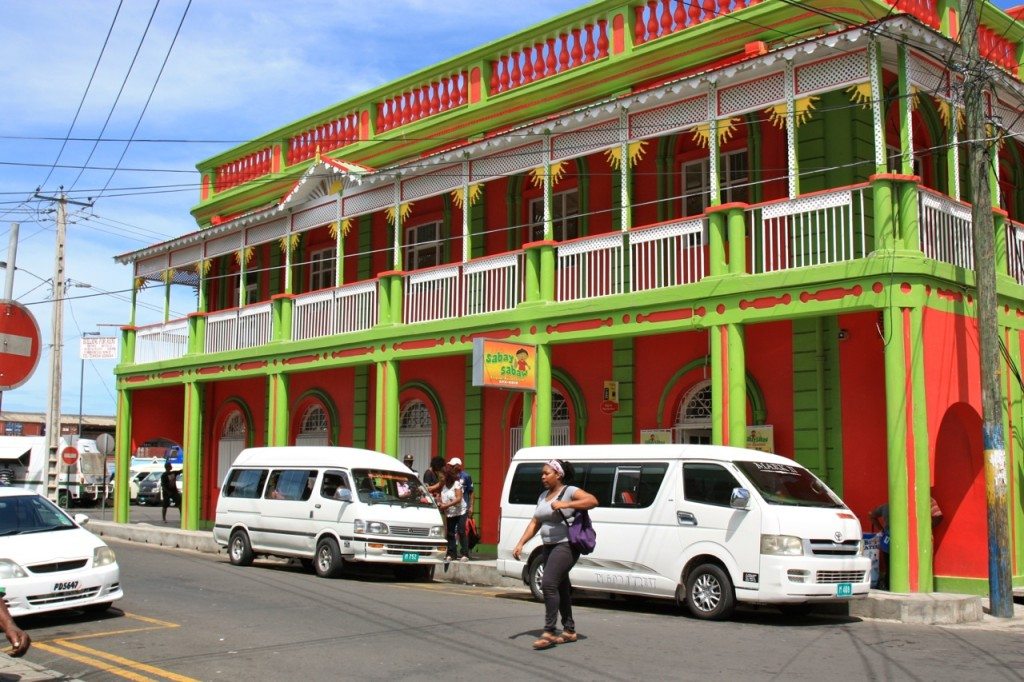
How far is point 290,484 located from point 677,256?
7.10 metres

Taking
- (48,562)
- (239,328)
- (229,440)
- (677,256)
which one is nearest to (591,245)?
(677,256)

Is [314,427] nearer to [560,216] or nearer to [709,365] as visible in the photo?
[560,216]

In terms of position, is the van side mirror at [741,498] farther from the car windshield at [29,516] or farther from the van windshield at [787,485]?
the car windshield at [29,516]

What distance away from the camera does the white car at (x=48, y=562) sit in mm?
10633

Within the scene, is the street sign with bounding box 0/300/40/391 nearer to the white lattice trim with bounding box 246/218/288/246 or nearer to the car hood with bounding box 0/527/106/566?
the car hood with bounding box 0/527/106/566

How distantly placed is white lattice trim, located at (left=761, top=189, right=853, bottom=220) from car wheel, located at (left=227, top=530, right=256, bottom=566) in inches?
393

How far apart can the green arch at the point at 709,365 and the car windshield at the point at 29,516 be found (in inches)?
368

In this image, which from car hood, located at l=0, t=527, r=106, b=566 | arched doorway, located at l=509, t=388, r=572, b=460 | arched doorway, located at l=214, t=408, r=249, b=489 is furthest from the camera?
arched doorway, located at l=214, t=408, r=249, b=489

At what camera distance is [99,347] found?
29000 mm

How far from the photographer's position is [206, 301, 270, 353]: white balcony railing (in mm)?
23922

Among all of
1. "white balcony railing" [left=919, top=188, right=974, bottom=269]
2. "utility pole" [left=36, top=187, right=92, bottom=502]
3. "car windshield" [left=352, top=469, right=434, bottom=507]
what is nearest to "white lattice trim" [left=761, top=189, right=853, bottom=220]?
"white balcony railing" [left=919, top=188, right=974, bottom=269]

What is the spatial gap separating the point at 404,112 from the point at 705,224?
31.1 ft

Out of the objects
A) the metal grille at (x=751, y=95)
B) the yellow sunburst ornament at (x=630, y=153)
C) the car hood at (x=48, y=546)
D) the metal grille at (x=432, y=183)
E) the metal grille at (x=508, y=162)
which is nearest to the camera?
the car hood at (x=48, y=546)

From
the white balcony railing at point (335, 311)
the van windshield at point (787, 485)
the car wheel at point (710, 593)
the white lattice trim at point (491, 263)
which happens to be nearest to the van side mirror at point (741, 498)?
the van windshield at point (787, 485)
